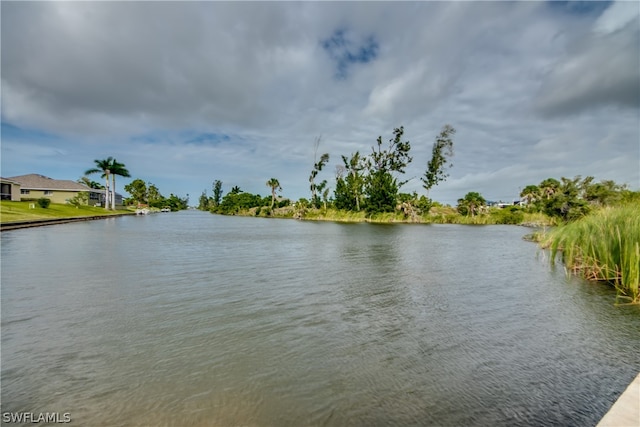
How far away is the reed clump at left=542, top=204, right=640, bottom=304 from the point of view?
8275mm

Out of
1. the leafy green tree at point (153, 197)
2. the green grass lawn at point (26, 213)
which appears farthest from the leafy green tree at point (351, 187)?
the leafy green tree at point (153, 197)

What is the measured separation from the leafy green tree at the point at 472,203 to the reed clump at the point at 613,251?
4672cm

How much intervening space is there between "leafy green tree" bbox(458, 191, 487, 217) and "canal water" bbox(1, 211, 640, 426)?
165ft

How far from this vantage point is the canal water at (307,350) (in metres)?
3.43

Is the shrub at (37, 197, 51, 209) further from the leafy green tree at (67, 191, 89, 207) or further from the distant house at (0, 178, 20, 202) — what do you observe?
the leafy green tree at (67, 191, 89, 207)

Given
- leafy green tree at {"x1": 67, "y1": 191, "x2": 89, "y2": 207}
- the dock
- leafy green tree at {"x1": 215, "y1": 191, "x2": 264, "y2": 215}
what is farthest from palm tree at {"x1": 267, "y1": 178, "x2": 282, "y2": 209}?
the dock

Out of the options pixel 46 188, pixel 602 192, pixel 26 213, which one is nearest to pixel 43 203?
pixel 26 213

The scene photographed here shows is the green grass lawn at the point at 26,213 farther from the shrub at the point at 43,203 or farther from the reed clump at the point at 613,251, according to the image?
the reed clump at the point at 613,251

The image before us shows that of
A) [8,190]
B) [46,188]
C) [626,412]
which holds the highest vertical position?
[46,188]

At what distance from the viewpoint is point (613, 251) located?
9.74m

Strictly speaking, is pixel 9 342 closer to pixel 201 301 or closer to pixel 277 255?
pixel 201 301

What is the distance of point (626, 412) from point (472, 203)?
5909 cm

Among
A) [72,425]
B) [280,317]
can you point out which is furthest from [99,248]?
[72,425]

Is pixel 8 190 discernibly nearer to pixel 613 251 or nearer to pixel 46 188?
pixel 46 188
